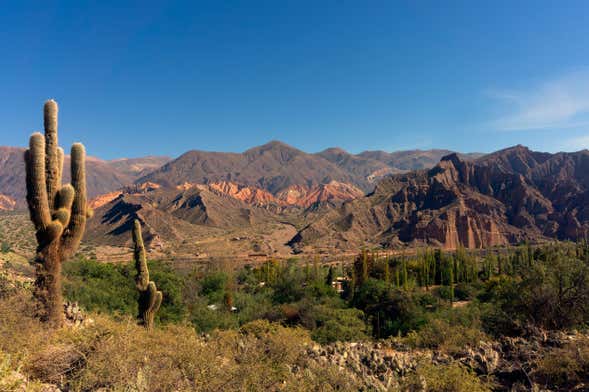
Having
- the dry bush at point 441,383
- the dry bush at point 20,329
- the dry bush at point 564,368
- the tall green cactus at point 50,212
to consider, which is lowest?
the dry bush at point 564,368

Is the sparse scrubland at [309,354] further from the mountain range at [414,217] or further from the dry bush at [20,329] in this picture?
the mountain range at [414,217]

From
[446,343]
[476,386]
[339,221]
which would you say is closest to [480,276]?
[446,343]

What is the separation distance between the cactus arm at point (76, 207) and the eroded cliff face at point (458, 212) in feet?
302

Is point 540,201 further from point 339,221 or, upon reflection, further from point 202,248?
point 202,248

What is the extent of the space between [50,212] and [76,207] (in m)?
0.72

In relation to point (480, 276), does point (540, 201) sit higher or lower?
higher

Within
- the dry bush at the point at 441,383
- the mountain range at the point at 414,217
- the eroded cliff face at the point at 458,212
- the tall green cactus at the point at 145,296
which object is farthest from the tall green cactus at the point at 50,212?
the eroded cliff face at the point at 458,212

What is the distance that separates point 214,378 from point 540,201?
131 meters

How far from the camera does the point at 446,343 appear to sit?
13.2m

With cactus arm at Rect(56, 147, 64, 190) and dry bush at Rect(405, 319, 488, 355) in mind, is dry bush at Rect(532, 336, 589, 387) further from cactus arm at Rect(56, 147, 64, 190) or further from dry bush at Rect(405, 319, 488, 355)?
cactus arm at Rect(56, 147, 64, 190)

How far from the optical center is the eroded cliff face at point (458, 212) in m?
96.1

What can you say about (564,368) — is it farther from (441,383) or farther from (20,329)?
(20,329)

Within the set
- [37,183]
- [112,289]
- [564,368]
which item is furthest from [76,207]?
[112,289]

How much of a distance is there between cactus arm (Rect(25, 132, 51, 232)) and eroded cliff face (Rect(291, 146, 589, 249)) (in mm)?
93284
